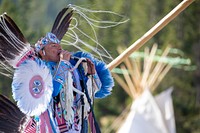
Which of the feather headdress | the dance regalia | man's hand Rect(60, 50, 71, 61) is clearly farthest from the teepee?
the feather headdress

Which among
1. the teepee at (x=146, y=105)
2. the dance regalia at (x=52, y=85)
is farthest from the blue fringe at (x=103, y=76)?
the teepee at (x=146, y=105)


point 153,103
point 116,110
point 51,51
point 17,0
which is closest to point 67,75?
point 51,51

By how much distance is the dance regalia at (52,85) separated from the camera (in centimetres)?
498

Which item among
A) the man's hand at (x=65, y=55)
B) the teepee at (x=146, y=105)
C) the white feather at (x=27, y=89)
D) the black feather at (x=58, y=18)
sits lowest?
the white feather at (x=27, y=89)

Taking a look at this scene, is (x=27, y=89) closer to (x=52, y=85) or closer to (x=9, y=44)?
(x=52, y=85)

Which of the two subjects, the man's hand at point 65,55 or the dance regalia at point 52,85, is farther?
the man's hand at point 65,55

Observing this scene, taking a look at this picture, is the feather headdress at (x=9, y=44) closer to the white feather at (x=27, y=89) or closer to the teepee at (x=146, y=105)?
the white feather at (x=27, y=89)

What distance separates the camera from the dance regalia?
4.98m

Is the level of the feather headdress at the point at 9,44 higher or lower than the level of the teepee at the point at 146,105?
lower

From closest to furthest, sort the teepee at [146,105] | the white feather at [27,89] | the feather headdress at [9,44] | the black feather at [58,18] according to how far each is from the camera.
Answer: the white feather at [27,89] → the feather headdress at [9,44] → the black feather at [58,18] → the teepee at [146,105]

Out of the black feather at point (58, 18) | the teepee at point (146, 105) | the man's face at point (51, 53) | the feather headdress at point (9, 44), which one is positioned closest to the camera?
the feather headdress at point (9, 44)

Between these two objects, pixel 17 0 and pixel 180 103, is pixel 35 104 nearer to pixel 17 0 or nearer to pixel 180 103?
pixel 17 0

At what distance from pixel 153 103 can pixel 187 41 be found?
33.5 feet

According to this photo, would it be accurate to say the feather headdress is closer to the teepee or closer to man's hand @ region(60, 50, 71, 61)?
man's hand @ region(60, 50, 71, 61)
